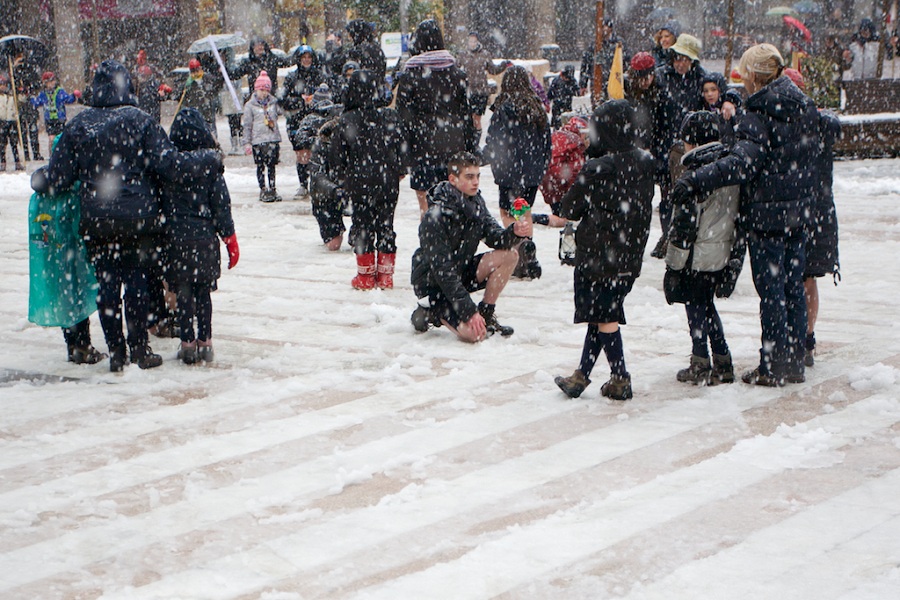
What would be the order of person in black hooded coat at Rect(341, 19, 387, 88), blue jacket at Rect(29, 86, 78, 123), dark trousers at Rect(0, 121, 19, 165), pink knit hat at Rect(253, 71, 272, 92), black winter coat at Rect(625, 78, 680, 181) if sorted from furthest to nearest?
blue jacket at Rect(29, 86, 78, 123)
dark trousers at Rect(0, 121, 19, 165)
pink knit hat at Rect(253, 71, 272, 92)
black winter coat at Rect(625, 78, 680, 181)
person in black hooded coat at Rect(341, 19, 387, 88)

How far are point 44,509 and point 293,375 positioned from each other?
7.61 ft

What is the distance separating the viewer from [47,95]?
21.1 m

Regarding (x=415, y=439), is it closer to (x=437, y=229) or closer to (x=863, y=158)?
(x=437, y=229)

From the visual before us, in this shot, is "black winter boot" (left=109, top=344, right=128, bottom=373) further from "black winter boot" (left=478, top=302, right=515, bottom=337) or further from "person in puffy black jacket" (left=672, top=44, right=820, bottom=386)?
"person in puffy black jacket" (left=672, top=44, right=820, bottom=386)

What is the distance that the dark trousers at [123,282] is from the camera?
7.31 meters

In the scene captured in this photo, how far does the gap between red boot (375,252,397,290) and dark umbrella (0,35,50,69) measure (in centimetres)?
1309

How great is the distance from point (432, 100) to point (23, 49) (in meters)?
12.8

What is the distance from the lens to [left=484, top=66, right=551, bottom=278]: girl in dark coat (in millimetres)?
10594

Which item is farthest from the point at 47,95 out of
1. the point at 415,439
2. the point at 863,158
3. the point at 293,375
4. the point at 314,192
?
the point at 415,439

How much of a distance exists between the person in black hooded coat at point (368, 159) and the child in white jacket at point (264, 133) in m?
5.64

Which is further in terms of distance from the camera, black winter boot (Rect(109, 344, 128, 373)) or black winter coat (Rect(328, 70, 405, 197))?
black winter coat (Rect(328, 70, 405, 197))

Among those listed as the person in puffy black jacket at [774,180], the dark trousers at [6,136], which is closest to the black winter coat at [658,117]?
the person in puffy black jacket at [774,180]

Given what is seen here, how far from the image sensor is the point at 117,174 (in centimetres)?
725

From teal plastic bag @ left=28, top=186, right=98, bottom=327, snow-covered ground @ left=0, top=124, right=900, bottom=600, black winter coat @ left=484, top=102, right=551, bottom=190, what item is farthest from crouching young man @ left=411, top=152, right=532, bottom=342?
black winter coat @ left=484, top=102, right=551, bottom=190
